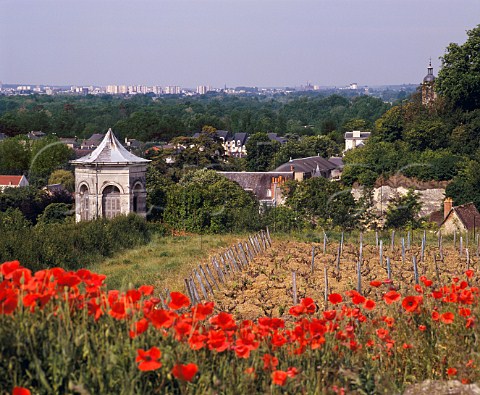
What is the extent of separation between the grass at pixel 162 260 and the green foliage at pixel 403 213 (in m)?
6.10

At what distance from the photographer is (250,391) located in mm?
5156

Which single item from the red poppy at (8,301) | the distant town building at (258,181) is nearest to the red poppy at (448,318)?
the red poppy at (8,301)

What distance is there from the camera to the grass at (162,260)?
14.7 meters

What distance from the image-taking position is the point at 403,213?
1023 inches

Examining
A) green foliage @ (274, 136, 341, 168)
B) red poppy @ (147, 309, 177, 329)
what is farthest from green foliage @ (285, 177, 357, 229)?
green foliage @ (274, 136, 341, 168)

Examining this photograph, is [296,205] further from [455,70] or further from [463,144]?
[455,70]

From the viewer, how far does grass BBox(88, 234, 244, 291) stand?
48.3 ft

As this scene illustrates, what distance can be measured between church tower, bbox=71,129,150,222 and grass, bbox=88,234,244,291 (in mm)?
1760

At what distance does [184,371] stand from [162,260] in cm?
1355

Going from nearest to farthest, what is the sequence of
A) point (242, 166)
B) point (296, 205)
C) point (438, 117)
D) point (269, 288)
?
point (269, 288) < point (296, 205) < point (438, 117) < point (242, 166)

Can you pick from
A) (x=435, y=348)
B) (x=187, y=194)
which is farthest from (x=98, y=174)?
(x=435, y=348)

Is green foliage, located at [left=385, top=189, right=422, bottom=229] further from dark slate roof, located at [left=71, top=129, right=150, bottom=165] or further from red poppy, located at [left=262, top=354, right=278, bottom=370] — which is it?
red poppy, located at [left=262, top=354, right=278, bottom=370]

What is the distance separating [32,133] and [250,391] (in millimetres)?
95580

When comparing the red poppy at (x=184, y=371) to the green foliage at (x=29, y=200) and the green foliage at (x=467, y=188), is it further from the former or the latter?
the green foliage at (x=29, y=200)
